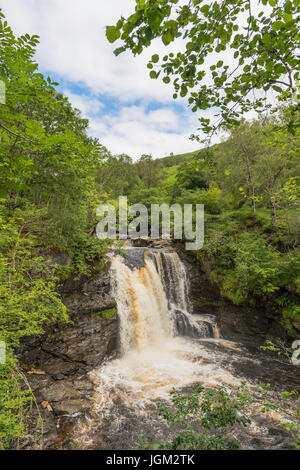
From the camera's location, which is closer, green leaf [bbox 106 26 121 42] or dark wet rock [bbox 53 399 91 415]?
green leaf [bbox 106 26 121 42]

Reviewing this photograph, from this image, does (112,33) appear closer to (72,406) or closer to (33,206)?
(33,206)

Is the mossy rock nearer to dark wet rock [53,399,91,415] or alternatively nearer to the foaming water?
the foaming water

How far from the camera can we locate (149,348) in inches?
379

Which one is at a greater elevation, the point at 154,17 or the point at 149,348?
the point at 154,17

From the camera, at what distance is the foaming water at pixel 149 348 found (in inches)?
250

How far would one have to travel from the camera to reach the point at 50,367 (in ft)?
22.9

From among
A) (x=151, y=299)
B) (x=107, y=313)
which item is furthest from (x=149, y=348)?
(x=107, y=313)

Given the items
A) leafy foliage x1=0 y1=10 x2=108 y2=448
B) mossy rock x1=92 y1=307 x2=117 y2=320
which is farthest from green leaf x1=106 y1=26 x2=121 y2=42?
mossy rock x1=92 y1=307 x2=117 y2=320

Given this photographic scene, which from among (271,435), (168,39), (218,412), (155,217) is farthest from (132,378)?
(155,217)

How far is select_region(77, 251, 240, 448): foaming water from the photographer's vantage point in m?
6.35

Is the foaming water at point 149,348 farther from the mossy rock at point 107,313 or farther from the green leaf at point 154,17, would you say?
the green leaf at point 154,17

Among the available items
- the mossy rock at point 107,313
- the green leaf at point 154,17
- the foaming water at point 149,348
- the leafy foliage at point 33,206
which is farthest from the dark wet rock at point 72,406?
the green leaf at point 154,17
